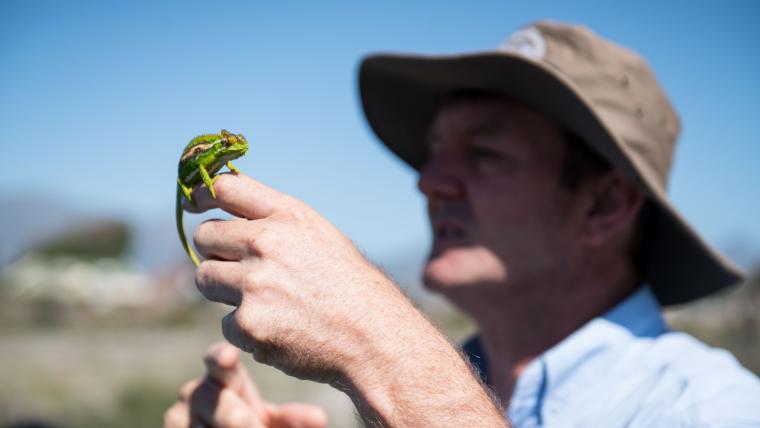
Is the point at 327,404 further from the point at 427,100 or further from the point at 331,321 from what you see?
the point at 331,321

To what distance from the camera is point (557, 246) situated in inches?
135

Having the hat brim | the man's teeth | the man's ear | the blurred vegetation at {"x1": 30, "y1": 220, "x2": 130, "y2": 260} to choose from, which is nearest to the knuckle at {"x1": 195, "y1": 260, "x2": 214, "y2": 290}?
the man's teeth

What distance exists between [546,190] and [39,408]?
45.4 ft

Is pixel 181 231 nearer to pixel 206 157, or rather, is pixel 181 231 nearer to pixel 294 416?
pixel 206 157

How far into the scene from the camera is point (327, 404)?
14633mm

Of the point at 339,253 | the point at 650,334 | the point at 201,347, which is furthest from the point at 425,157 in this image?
the point at 201,347

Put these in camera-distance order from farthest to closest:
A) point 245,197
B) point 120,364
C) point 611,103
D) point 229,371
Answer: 1. point 120,364
2. point 611,103
3. point 229,371
4. point 245,197

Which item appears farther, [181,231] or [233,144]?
[181,231]

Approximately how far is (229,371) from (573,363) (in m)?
1.49

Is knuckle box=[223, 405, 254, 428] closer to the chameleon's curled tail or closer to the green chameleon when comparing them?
the chameleon's curled tail

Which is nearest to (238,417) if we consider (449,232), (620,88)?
(449,232)

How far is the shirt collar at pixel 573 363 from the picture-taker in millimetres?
2881

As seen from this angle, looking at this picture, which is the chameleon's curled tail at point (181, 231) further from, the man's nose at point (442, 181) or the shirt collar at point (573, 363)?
the man's nose at point (442, 181)

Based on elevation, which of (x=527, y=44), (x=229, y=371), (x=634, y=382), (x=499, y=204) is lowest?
(x=634, y=382)
